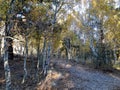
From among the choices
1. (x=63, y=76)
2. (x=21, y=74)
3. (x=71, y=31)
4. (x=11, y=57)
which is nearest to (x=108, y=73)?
(x=63, y=76)

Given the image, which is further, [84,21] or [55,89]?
[84,21]

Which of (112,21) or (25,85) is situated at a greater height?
(112,21)

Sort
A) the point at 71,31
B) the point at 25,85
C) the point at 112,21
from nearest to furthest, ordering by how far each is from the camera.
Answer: the point at 25,85 < the point at 112,21 < the point at 71,31

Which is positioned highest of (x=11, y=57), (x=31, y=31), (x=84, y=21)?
(x=84, y=21)

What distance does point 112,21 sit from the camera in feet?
88.7

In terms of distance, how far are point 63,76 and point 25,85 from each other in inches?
109

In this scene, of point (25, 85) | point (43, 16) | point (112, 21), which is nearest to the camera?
point (25, 85)

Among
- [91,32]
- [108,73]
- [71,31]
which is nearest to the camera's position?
[108,73]

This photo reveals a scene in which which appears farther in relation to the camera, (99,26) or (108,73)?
(99,26)

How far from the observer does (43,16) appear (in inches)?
768

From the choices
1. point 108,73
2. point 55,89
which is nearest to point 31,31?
point 55,89

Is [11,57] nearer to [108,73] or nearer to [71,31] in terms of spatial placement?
[108,73]

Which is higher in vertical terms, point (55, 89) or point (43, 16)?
point (43, 16)

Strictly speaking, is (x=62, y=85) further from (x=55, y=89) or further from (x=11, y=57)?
(x=11, y=57)
